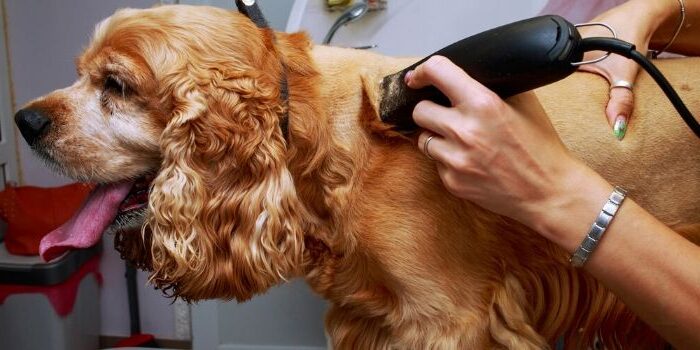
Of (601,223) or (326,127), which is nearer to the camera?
(601,223)

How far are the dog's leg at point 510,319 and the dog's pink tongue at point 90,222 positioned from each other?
53 cm

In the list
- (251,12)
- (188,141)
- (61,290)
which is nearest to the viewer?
(188,141)

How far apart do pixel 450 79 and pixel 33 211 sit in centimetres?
Answer: 167

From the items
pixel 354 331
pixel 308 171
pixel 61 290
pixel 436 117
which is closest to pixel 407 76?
pixel 436 117

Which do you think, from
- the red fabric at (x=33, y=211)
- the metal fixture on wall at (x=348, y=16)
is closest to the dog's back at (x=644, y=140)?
the metal fixture on wall at (x=348, y=16)

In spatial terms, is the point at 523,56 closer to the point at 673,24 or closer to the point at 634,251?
the point at 634,251

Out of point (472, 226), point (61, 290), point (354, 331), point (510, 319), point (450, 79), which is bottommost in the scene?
point (61, 290)

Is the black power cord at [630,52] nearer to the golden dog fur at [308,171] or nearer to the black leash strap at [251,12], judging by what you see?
the golden dog fur at [308,171]

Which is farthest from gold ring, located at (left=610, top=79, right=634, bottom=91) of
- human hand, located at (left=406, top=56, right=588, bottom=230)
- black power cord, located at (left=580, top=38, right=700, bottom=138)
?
human hand, located at (left=406, top=56, right=588, bottom=230)

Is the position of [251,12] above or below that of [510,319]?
above

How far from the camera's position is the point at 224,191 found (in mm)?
772

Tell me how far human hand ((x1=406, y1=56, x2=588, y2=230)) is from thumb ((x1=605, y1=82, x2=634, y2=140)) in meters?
0.18

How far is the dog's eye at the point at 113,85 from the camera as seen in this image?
0.76 meters

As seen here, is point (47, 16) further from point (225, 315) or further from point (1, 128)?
point (225, 315)
